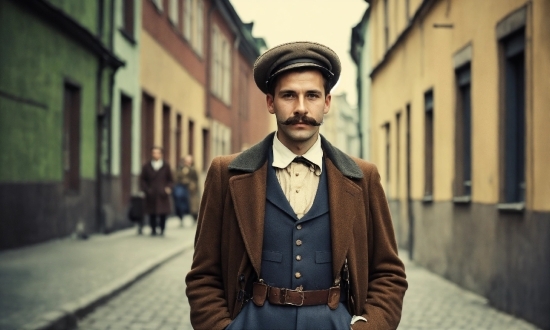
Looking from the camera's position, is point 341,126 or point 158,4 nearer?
point 158,4

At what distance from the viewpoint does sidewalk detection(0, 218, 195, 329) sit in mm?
8109

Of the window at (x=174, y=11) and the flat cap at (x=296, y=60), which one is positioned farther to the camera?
the window at (x=174, y=11)

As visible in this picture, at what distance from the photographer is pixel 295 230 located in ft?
9.95

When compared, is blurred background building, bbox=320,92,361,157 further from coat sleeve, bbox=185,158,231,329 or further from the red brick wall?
coat sleeve, bbox=185,158,231,329

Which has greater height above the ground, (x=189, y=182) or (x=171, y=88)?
(x=171, y=88)

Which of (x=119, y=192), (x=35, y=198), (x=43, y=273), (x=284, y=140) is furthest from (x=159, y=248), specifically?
(x=284, y=140)

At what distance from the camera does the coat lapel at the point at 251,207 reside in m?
3.02

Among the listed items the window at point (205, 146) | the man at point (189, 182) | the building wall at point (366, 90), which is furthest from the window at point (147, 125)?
the window at point (205, 146)

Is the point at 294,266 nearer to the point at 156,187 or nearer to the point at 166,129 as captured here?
the point at 156,187

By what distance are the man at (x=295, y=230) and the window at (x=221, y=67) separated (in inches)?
1341

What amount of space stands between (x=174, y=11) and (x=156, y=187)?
1038cm

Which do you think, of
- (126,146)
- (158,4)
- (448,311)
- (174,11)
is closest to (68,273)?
(448,311)

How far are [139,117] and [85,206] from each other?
545cm

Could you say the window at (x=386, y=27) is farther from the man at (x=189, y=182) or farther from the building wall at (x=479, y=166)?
the man at (x=189, y=182)
